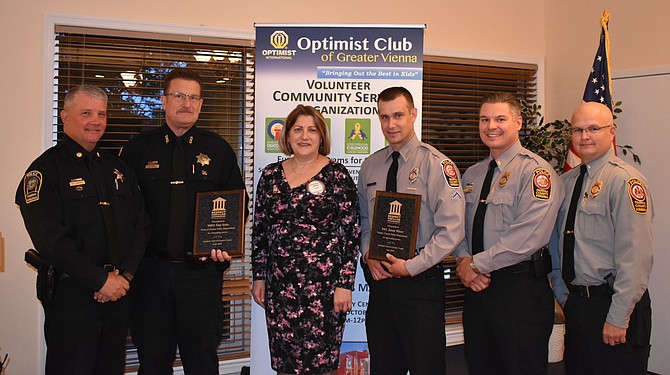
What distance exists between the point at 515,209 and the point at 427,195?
0.43 m

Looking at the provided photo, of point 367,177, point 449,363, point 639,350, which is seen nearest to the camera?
point 639,350

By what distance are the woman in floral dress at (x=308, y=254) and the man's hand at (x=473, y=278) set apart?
55 cm

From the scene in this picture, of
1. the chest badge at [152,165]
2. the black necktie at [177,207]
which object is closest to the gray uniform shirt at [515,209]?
the black necktie at [177,207]

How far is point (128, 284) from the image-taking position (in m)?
2.68

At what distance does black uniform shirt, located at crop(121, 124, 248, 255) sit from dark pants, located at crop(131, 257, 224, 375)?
0.14m

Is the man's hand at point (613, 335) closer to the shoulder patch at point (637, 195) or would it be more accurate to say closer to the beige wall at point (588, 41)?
the shoulder patch at point (637, 195)

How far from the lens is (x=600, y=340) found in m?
2.57

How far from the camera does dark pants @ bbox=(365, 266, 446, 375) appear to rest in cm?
271

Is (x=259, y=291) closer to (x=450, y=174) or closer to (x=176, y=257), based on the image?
(x=176, y=257)

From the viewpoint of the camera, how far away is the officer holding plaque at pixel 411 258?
2713mm

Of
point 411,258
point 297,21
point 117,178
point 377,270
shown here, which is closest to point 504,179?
point 411,258

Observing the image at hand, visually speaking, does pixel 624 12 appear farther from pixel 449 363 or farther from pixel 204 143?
pixel 204 143

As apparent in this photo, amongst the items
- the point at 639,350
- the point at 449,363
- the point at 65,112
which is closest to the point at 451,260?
the point at 449,363

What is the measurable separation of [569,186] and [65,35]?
354 cm
